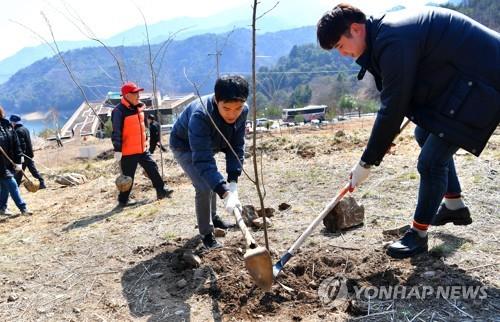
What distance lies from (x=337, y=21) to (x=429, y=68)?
542mm

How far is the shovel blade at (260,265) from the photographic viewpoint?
8.07 feet

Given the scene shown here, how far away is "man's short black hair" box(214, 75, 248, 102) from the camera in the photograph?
2775 millimetres

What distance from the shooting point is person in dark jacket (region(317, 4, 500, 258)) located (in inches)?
88.4

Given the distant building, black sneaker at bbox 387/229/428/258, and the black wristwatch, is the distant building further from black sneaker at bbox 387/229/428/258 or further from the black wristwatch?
black sneaker at bbox 387/229/428/258

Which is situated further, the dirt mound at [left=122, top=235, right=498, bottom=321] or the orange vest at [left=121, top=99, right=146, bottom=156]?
the orange vest at [left=121, top=99, right=146, bottom=156]

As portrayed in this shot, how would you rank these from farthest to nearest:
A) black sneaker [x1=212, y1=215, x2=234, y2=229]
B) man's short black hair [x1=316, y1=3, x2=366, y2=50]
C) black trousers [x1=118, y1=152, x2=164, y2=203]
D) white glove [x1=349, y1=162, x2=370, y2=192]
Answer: black trousers [x1=118, y1=152, x2=164, y2=203]
black sneaker [x1=212, y1=215, x2=234, y2=229]
white glove [x1=349, y1=162, x2=370, y2=192]
man's short black hair [x1=316, y1=3, x2=366, y2=50]

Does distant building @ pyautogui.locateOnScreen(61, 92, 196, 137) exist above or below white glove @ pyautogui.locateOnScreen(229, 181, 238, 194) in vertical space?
below

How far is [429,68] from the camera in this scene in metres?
2.34

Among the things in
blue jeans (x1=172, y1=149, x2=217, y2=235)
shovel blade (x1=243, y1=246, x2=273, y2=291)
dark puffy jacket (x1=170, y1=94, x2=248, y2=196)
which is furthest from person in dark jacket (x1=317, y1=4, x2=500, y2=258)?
blue jeans (x1=172, y1=149, x2=217, y2=235)

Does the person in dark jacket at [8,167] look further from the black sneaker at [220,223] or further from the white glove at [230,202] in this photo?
the white glove at [230,202]

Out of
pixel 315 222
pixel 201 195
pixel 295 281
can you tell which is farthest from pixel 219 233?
pixel 315 222

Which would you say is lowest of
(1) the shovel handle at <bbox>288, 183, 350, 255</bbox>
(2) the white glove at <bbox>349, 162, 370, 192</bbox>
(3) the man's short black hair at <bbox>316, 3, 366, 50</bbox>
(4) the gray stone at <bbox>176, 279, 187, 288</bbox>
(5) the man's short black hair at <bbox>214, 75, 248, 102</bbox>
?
(4) the gray stone at <bbox>176, 279, 187, 288</bbox>

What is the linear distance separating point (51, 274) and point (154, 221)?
1.25 m

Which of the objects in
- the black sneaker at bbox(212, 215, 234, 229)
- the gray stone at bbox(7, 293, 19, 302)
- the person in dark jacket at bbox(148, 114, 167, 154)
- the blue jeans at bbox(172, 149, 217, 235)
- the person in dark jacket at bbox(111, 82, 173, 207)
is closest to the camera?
the gray stone at bbox(7, 293, 19, 302)
